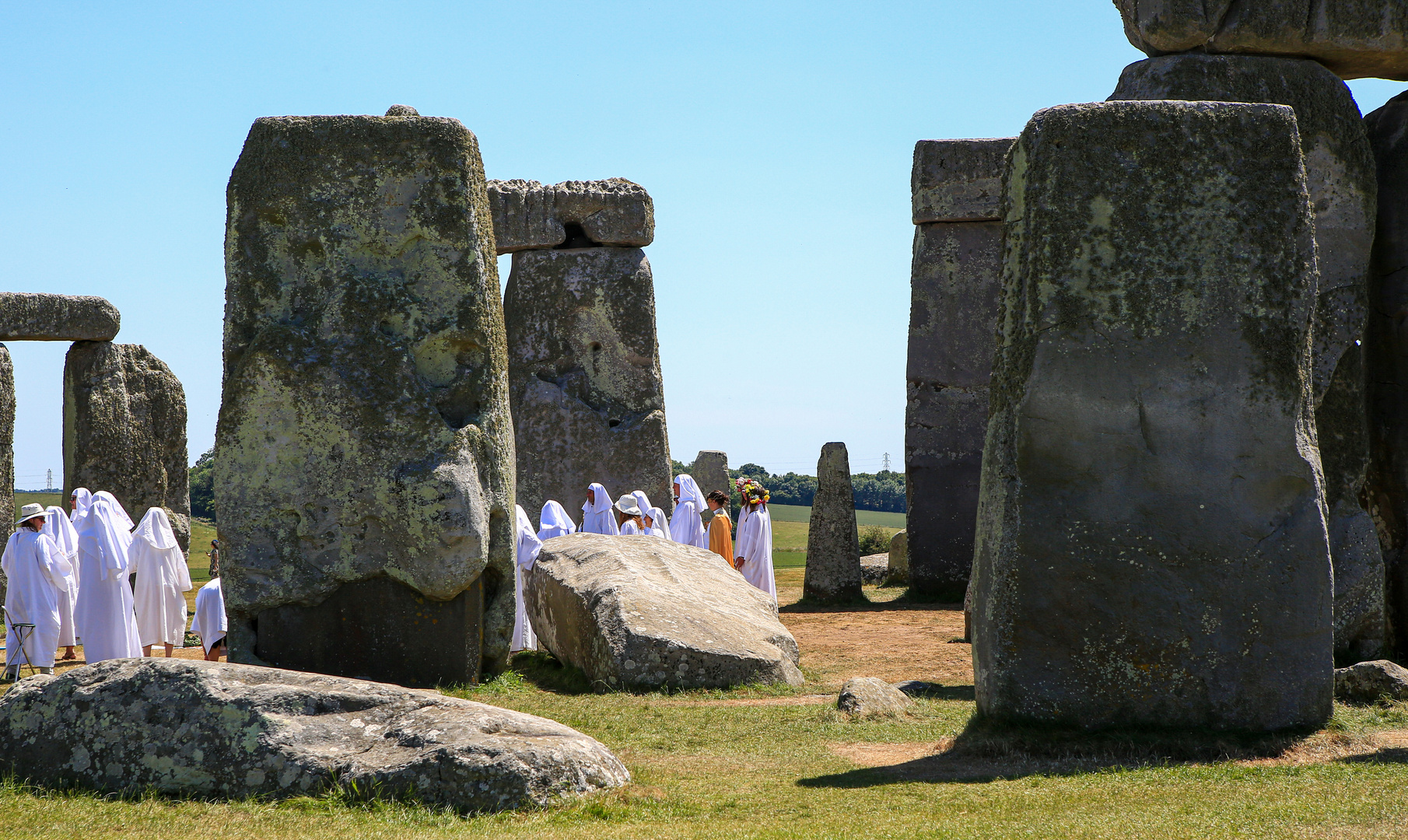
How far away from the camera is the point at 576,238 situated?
16250mm

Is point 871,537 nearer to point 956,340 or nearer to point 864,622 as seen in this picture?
point 956,340

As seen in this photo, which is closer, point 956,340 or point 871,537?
point 956,340

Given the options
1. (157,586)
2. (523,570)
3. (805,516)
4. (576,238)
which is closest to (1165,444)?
(523,570)

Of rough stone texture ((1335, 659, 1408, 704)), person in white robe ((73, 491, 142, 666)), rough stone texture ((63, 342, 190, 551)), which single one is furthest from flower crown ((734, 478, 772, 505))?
rough stone texture ((1335, 659, 1408, 704))

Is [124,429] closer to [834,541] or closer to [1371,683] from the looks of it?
[834,541]

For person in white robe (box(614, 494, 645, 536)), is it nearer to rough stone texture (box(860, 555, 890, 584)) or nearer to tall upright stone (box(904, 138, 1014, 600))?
tall upright stone (box(904, 138, 1014, 600))

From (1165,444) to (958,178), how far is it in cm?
983

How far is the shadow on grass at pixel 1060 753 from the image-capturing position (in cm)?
560

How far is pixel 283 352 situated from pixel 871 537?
17.8 meters

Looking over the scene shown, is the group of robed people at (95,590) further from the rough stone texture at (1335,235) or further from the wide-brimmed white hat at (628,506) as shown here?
the rough stone texture at (1335,235)

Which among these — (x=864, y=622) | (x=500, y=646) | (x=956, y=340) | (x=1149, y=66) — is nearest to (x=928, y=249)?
(x=956, y=340)

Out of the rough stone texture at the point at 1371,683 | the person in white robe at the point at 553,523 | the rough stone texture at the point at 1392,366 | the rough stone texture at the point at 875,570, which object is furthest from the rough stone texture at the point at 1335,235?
the rough stone texture at the point at 875,570

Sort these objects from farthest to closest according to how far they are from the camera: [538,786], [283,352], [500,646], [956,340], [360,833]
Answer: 1. [956,340]
2. [500,646]
3. [283,352]
4. [538,786]
5. [360,833]

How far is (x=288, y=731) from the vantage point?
5.09 metres
